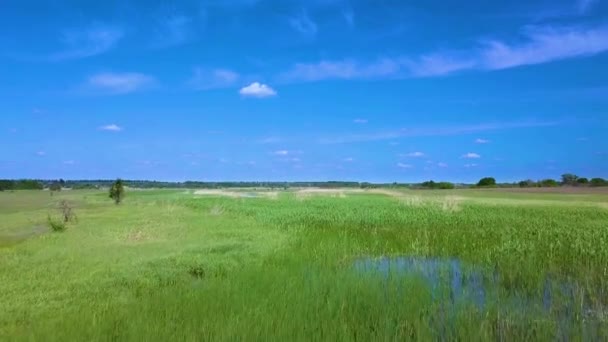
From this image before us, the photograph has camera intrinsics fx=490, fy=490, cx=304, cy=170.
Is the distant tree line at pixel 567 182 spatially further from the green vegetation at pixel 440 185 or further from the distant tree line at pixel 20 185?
the distant tree line at pixel 20 185

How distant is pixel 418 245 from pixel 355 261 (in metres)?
2.96

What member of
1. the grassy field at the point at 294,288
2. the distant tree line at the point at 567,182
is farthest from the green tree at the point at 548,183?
the grassy field at the point at 294,288

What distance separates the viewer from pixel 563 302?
8.73 m

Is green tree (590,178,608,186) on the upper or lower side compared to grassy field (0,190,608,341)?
upper

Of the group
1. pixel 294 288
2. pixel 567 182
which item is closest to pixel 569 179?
pixel 567 182

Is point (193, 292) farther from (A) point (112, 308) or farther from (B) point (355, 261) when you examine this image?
(B) point (355, 261)

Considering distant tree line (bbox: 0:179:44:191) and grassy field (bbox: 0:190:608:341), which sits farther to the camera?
distant tree line (bbox: 0:179:44:191)

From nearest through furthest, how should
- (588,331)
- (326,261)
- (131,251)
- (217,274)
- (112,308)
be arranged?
1. (588,331)
2. (112,308)
3. (217,274)
4. (326,261)
5. (131,251)

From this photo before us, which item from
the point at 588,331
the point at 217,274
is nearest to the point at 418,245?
the point at 217,274

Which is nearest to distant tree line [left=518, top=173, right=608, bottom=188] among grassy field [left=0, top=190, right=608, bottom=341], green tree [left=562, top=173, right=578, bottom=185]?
green tree [left=562, top=173, right=578, bottom=185]

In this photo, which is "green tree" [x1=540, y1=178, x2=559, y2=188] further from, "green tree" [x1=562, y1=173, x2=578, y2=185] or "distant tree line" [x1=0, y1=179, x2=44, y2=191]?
"distant tree line" [x1=0, y1=179, x2=44, y2=191]

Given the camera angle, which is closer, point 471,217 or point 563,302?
point 563,302

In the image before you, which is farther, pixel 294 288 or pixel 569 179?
pixel 569 179

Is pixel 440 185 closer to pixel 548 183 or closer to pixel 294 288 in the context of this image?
pixel 548 183
